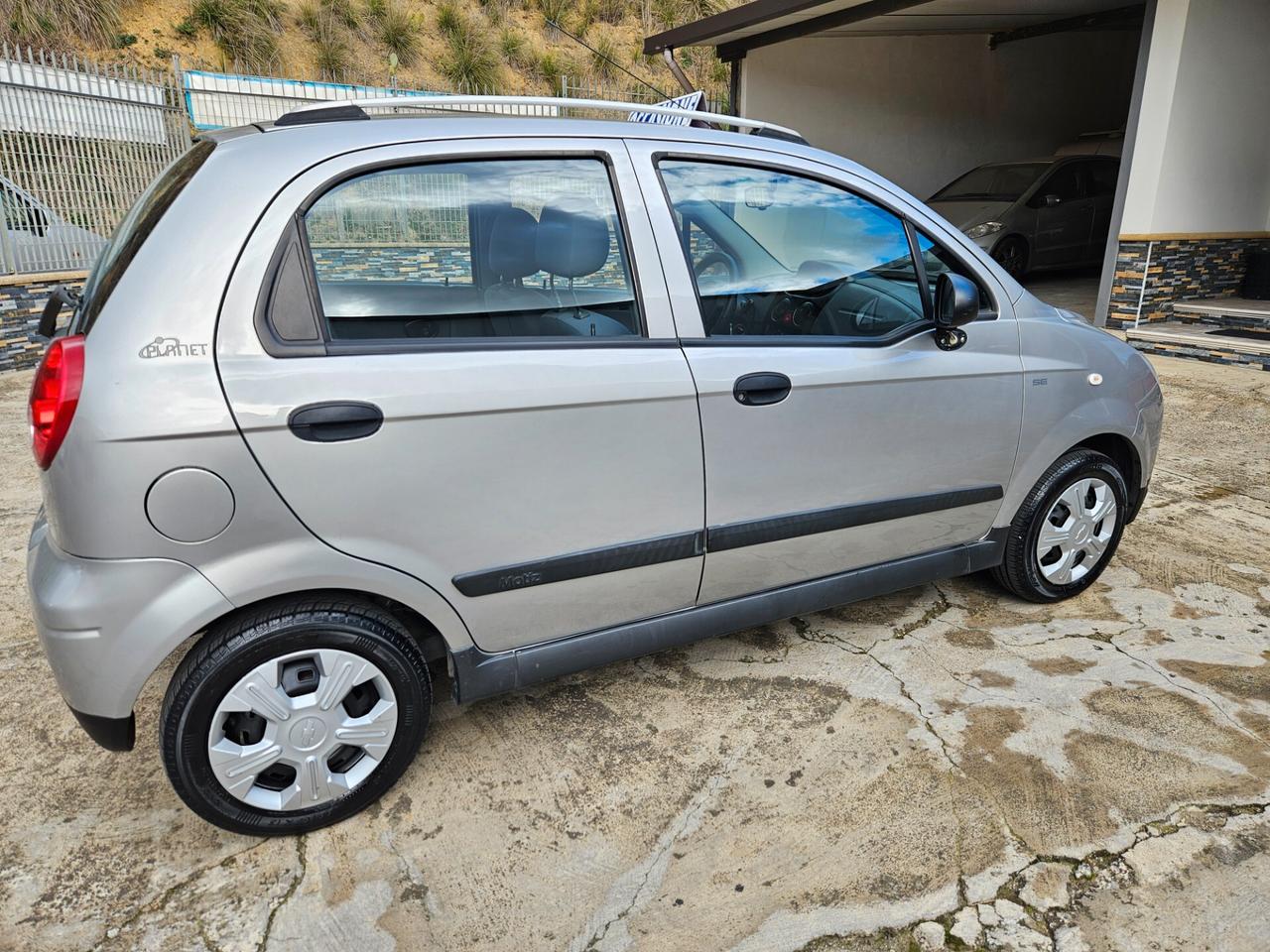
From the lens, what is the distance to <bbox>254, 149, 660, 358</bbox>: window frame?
1919 millimetres

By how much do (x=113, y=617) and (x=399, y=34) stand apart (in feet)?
76.8

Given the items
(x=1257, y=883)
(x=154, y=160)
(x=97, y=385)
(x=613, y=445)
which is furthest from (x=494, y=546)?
(x=154, y=160)

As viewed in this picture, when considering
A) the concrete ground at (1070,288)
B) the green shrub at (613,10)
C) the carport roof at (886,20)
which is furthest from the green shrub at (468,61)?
the concrete ground at (1070,288)

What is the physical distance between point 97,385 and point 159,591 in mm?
445

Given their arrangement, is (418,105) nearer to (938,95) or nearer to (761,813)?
(761,813)

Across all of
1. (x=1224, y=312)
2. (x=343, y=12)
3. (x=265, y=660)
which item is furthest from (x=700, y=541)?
(x=343, y=12)

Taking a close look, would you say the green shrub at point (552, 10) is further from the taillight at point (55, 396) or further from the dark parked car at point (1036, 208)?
the taillight at point (55, 396)

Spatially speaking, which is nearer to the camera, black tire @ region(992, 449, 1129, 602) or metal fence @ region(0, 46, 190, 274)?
black tire @ region(992, 449, 1129, 602)

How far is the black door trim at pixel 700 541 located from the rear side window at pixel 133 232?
3.31ft

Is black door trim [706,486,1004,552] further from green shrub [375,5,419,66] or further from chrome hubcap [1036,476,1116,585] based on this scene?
green shrub [375,5,419,66]

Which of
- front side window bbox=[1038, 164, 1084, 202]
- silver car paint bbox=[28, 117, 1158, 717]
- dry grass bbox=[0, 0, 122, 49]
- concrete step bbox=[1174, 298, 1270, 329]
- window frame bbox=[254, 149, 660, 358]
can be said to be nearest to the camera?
silver car paint bbox=[28, 117, 1158, 717]

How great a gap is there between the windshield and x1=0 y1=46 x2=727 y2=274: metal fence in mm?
5886

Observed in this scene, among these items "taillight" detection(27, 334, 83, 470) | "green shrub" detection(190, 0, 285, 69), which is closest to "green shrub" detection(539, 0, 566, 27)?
"green shrub" detection(190, 0, 285, 69)

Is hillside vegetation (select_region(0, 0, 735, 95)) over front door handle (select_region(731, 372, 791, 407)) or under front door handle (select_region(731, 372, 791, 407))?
over
